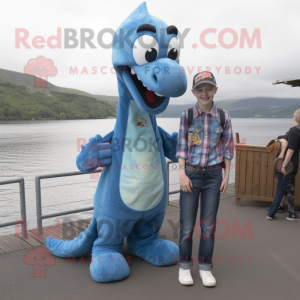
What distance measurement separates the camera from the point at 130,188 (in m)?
2.58

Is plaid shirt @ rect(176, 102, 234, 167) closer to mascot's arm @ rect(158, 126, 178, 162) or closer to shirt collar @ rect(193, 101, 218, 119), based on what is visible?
shirt collar @ rect(193, 101, 218, 119)

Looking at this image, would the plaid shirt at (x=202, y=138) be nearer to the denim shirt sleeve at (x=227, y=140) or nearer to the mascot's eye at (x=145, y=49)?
the denim shirt sleeve at (x=227, y=140)

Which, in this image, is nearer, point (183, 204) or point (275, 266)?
point (183, 204)

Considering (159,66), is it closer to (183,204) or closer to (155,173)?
(155,173)

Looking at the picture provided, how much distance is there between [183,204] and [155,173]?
1.24ft

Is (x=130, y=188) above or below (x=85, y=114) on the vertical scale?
below

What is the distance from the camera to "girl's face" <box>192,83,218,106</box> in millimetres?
2363

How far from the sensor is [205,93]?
237 centimetres

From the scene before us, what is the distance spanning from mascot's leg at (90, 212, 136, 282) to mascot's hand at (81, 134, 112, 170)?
1.51ft

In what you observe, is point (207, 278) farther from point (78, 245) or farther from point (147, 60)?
point (147, 60)

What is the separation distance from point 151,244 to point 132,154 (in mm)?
966

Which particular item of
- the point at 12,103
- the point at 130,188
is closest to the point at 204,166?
the point at 130,188

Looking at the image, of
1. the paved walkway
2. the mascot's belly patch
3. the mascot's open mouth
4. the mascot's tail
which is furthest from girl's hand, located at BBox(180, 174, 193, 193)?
the mascot's tail

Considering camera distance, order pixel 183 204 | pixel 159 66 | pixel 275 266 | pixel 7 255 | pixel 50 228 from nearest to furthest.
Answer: pixel 159 66 < pixel 183 204 < pixel 275 266 < pixel 7 255 < pixel 50 228
